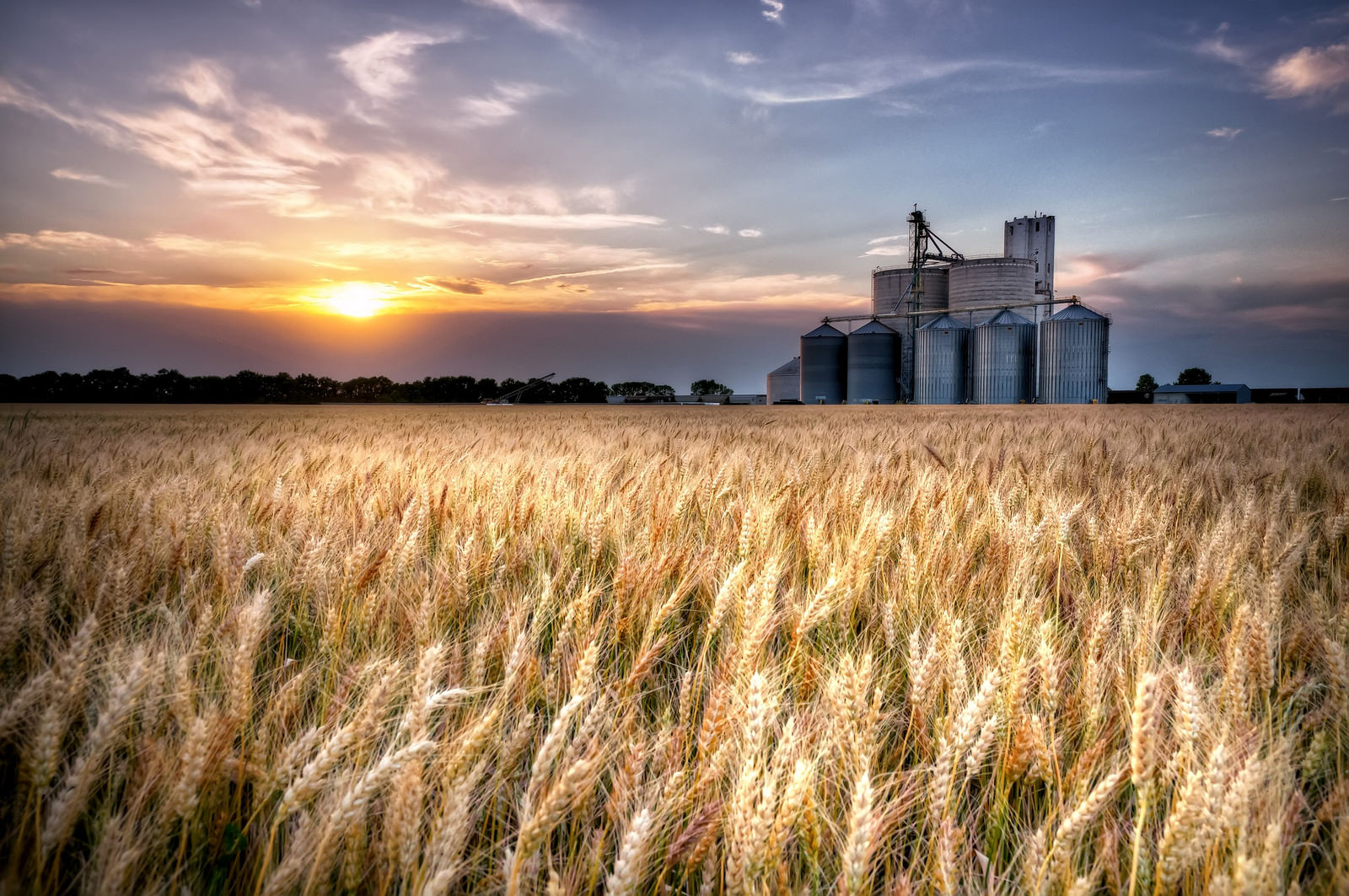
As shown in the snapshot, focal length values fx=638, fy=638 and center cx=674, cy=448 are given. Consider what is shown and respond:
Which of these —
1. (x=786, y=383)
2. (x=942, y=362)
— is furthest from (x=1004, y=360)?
(x=786, y=383)

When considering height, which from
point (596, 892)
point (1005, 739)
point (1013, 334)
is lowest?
point (596, 892)

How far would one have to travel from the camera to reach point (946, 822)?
0.69 meters

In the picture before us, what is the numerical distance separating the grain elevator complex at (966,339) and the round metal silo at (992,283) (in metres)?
0.06

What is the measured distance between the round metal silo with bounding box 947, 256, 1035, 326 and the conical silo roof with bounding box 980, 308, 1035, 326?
3981mm

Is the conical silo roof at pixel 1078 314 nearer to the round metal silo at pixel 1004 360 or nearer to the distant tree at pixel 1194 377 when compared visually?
the round metal silo at pixel 1004 360

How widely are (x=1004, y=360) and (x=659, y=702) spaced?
4496 centimetres

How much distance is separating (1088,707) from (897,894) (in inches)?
22.3

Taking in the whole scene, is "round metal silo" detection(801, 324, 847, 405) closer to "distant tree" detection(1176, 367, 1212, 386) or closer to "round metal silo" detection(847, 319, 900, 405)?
"round metal silo" detection(847, 319, 900, 405)

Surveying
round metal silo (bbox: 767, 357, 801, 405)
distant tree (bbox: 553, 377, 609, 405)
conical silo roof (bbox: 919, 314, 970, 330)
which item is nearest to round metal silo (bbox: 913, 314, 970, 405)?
conical silo roof (bbox: 919, 314, 970, 330)

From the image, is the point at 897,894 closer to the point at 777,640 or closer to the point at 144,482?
the point at 777,640

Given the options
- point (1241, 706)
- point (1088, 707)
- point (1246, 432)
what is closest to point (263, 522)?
point (1088, 707)

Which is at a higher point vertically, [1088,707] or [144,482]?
[144,482]

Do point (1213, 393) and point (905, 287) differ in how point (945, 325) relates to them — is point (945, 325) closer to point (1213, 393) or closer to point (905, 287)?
point (905, 287)

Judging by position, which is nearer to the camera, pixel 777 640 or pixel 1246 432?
pixel 777 640
